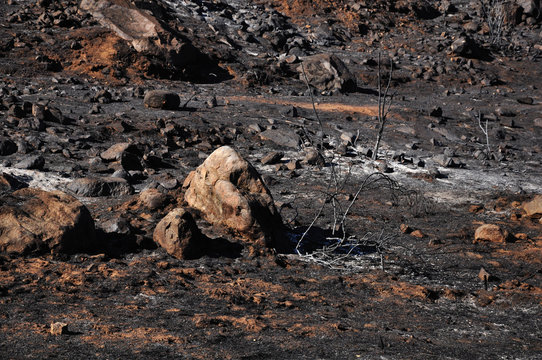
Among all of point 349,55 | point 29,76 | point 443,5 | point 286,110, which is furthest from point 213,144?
point 443,5

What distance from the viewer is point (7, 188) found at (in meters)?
5.30

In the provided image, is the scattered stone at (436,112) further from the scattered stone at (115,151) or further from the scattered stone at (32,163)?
the scattered stone at (32,163)

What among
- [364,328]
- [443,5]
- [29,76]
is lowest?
[29,76]

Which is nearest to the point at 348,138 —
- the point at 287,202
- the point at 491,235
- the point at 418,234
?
the point at 287,202

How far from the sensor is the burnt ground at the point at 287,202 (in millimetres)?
3389

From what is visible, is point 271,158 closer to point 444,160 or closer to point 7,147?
point 444,160

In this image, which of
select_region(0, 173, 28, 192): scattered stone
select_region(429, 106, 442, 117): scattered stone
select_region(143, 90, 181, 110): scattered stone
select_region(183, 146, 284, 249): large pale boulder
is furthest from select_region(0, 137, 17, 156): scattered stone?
select_region(429, 106, 442, 117): scattered stone

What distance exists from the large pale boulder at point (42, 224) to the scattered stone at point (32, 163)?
193 centimetres

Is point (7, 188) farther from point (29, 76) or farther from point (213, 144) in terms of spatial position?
point (29, 76)

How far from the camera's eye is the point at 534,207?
6.30m

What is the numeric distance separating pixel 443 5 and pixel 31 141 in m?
15.1

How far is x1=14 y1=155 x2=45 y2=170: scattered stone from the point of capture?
20.7ft

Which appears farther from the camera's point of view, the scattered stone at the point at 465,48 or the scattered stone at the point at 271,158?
the scattered stone at the point at 465,48

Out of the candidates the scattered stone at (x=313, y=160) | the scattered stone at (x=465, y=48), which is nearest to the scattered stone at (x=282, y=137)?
the scattered stone at (x=313, y=160)
